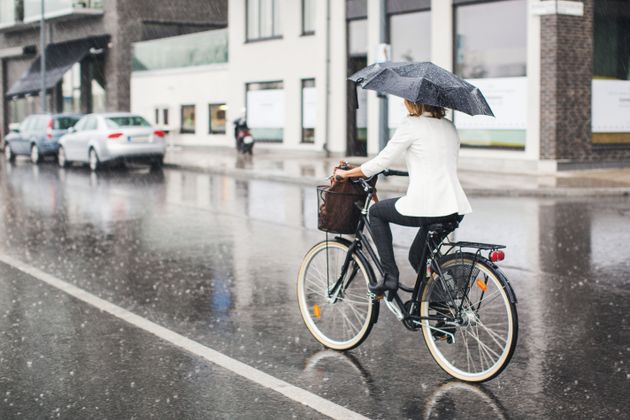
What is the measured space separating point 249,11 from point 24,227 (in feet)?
73.9

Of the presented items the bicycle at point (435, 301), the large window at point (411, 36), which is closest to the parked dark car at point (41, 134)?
the large window at point (411, 36)

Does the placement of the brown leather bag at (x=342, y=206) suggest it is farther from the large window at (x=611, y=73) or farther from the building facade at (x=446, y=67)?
the large window at (x=611, y=73)

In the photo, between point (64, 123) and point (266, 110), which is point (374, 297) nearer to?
point (64, 123)

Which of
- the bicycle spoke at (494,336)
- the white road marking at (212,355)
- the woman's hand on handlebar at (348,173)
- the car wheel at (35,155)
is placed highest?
the woman's hand on handlebar at (348,173)

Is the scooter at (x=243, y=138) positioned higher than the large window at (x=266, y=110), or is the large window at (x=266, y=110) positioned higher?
the large window at (x=266, y=110)

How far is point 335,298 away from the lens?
6.57m

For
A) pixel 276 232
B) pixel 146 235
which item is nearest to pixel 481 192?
pixel 276 232

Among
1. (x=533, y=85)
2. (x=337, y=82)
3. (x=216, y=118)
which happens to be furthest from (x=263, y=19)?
(x=533, y=85)

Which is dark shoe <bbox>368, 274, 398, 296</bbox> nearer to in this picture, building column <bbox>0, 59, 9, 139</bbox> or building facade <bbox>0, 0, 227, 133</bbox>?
building facade <bbox>0, 0, 227, 133</bbox>

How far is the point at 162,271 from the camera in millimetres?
9648

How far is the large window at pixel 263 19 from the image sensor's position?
3312 cm

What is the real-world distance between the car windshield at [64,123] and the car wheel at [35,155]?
0.90 m

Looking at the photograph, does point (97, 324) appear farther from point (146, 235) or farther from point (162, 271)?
point (146, 235)

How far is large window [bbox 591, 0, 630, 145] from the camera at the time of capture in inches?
924
